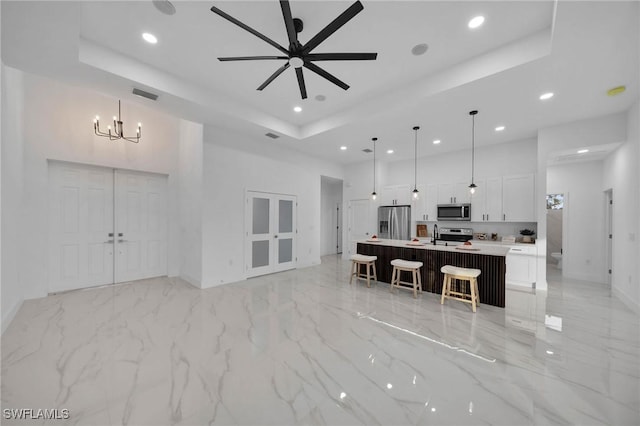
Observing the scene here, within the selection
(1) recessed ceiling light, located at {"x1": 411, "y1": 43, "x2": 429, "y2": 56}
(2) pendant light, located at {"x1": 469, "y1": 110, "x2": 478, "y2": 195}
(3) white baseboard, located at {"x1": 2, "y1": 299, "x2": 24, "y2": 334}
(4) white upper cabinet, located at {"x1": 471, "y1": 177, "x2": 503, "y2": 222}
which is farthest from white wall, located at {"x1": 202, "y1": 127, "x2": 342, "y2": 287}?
(4) white upper cabinet, located at {"x1": 471, "y1": 177, "x2": 503, "y2": 222}

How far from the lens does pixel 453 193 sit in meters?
6.02

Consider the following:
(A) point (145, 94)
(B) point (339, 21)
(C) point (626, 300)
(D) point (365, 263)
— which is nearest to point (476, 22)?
(B) point (339, 21)

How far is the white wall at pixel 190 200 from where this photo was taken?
462 centimetres

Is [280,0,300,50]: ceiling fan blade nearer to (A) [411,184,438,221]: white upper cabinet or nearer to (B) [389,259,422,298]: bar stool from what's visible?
(B) [389,259,422,298]: bar stool

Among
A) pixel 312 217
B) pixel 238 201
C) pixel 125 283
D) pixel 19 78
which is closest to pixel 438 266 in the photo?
pixel 312 217

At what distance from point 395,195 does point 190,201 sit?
532cm

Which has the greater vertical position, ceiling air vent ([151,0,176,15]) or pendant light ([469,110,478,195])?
ceiling air vent ([151,0,176,15])

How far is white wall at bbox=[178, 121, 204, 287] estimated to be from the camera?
182 inches

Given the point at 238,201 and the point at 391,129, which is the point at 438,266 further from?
the point at 238,201

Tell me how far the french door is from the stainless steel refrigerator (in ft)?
8.69

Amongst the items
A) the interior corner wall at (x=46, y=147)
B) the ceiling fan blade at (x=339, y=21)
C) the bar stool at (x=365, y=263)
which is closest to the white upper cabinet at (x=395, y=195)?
the bar stool at (x=365, y=263)

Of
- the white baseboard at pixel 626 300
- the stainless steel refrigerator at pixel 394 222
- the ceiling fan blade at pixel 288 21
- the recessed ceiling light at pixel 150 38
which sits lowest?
the white baseboard at pixel 626 300

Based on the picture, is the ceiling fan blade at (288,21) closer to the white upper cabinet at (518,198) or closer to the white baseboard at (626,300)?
the white upper cabinet at (518,198)

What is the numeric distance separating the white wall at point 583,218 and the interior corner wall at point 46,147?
8728 mm
